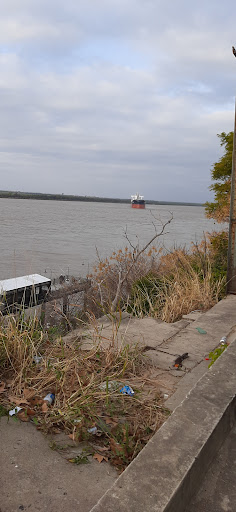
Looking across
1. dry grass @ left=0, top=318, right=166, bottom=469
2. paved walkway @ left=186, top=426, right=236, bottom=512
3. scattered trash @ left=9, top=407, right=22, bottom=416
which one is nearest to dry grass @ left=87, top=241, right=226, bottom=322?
dry grass @ left=0, top=318, right=166, bottom=469

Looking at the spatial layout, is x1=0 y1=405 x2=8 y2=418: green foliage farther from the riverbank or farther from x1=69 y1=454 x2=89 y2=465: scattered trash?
x1=69 y1=454 x2=89 y2=465: scattered trash

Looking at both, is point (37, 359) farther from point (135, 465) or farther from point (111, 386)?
point (135, 465)

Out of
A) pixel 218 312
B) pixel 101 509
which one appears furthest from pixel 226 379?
pixel 218 312

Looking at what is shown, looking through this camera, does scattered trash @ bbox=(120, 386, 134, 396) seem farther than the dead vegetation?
No

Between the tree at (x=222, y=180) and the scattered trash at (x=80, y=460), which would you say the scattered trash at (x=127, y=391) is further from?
the tree at (x=222, y=180)

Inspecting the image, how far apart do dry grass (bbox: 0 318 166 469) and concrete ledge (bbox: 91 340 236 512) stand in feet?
1.56

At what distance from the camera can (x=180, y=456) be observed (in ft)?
5.99

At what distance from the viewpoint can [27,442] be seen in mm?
2518

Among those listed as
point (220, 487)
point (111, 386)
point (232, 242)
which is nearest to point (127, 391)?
point (111, 386)

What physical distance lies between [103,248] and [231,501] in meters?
23.6

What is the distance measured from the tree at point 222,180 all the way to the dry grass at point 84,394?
374 inches

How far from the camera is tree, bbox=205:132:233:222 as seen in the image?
41.6 ft

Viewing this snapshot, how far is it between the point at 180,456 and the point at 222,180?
12.8 m

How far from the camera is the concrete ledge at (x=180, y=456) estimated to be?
1574 mm
